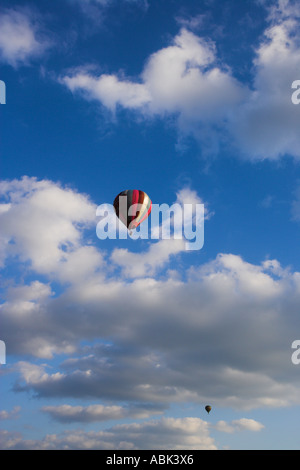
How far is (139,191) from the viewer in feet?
304

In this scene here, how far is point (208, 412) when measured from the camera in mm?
126812

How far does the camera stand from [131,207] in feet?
299

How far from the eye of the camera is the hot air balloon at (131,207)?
91.3m

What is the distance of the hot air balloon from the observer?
91312 mm
